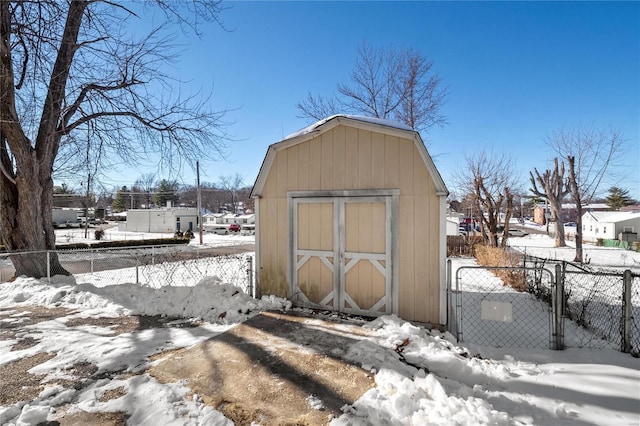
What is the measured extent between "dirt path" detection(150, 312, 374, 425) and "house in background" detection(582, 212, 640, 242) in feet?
107

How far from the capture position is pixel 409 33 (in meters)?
10.3

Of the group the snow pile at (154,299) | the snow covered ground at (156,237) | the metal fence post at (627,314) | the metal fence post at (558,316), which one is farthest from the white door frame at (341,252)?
the snow covered ground at (156,237)

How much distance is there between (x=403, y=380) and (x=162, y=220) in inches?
1369

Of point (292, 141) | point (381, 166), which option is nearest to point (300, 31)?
point (292, 141)

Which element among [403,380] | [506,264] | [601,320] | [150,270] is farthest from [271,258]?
[150,270]

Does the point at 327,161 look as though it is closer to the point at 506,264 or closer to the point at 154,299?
the point at 154,299

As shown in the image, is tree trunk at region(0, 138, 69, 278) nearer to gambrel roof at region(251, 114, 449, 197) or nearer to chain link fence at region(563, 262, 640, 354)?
gambrel roof at region(251, 114, 449, 197)

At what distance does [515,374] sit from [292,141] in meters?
4.58

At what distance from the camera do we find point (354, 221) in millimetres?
4945

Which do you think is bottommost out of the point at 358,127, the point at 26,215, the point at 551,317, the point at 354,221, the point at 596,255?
the point at 596,255

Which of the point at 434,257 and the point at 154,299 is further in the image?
the point at 154,299

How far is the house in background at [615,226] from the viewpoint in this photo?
25.3 metres

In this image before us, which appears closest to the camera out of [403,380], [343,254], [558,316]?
[403,380]

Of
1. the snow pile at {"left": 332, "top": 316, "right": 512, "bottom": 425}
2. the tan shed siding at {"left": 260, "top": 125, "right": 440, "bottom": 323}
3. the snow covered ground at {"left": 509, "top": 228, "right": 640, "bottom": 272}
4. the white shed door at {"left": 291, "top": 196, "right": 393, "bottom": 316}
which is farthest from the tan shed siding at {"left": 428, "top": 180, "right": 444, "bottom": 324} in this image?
the snow covered ground at {"left": 509, "top": 228, "right": 640, "bottom": 272}
